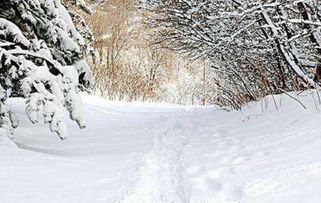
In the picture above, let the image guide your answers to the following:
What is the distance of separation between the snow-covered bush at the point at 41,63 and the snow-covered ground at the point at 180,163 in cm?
38

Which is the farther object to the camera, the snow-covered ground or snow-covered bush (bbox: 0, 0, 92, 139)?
snow-covered bush (bbox: 0, 0, 92, 139)

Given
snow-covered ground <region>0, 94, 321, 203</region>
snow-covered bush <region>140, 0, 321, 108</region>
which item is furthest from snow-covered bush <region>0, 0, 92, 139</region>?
snow-covered bush <region>140, 0, 321, 108</region>

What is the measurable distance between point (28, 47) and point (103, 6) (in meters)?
9.61

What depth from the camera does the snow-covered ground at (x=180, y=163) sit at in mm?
2838

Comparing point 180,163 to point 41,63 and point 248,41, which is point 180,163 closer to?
point 41,63

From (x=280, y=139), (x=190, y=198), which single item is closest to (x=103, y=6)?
(x=280, y=139)

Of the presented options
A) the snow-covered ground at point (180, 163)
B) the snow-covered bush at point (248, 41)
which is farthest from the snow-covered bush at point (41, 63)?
the snow-covered bush at point (248, 41)

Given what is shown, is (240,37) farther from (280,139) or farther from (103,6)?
(103,6)

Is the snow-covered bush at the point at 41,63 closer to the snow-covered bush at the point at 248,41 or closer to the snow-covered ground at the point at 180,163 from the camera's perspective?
the snow-covered ground at the point at 180,163

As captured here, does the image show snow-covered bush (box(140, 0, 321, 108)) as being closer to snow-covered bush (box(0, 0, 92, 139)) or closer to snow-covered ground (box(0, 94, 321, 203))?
snow-covered ground (box(0, 94, 321, 203))

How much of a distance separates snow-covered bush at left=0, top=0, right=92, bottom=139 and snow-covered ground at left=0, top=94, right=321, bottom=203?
1.23ft

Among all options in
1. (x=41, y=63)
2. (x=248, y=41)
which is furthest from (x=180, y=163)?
(x=248, y=41)

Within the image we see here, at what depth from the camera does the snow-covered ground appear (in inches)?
112

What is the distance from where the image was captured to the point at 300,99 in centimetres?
498
